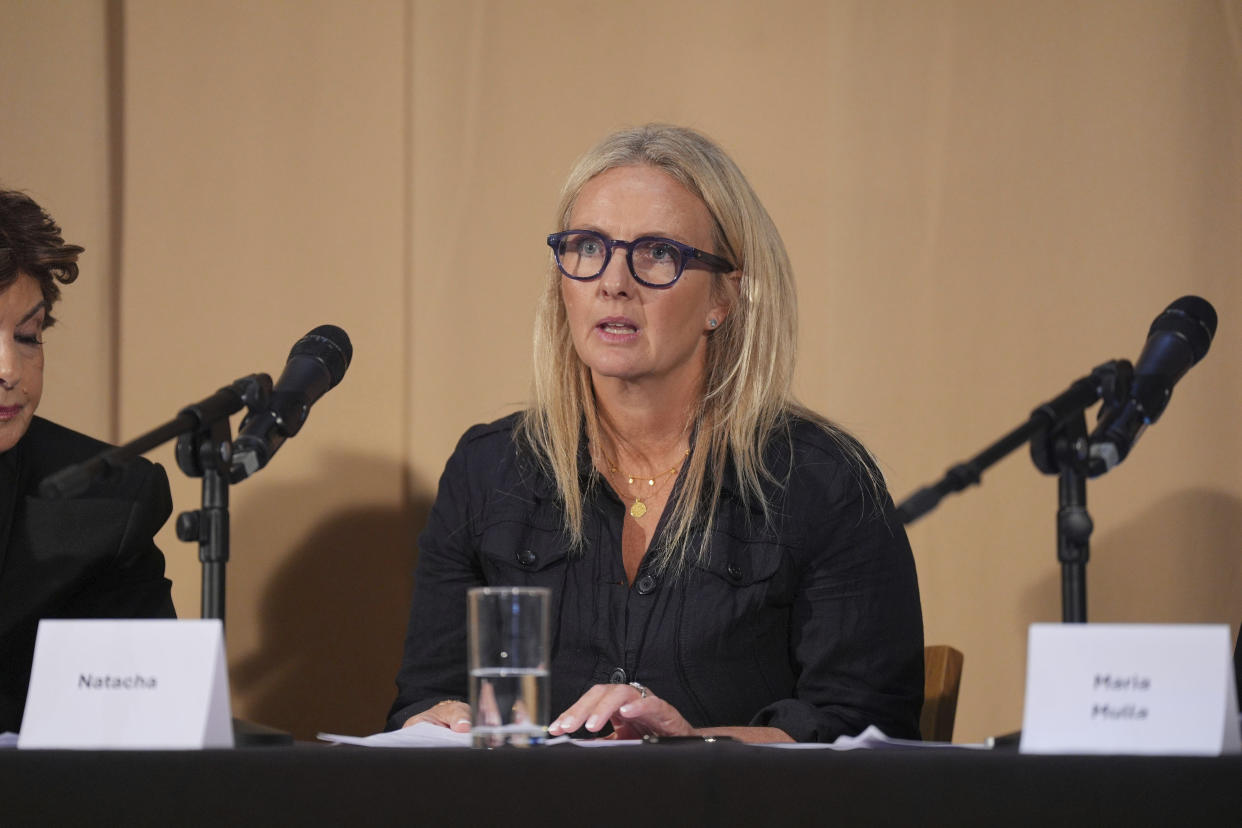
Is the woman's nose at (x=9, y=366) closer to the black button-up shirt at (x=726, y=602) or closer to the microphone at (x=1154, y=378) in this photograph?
the black button-up shirt at (x=726, y=602)

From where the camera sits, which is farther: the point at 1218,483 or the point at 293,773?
the point at 1218,483

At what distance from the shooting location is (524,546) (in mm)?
2219

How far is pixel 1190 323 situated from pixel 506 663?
34.2 inches

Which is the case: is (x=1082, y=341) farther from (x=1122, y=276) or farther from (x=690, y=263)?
(x=690, y=263)

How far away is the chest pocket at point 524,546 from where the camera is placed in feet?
7.19

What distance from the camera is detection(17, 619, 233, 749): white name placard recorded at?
1.22 m

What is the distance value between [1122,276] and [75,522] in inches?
78.8

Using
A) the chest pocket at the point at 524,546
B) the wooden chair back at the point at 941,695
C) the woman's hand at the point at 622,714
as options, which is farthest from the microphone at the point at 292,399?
the wooden chair back at the point at 941,695

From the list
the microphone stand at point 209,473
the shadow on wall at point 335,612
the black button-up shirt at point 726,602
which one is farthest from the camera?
the shadow on wall at point 335,612

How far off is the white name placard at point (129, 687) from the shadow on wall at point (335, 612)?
1509 millimetres

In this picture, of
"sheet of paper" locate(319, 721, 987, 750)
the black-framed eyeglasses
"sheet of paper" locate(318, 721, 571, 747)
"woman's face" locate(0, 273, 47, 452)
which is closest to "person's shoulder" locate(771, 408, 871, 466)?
the black-framed eyeglasses

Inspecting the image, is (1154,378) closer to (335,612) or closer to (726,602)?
(726,602)

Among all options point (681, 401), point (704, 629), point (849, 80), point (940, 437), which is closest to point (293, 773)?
point (704, 629)

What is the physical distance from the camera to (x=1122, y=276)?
2.65 m
